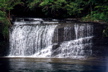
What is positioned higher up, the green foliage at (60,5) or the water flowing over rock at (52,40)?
the green foliage at (60,5)

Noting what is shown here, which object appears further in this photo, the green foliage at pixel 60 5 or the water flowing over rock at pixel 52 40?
the green foliage at pixel 60 5

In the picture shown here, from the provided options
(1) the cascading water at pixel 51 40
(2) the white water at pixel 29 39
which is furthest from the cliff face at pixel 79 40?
(2) the white water at pixel 29 39

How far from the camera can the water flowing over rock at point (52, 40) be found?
65.9 ft

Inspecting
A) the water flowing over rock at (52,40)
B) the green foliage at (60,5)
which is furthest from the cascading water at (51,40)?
the green foliage at (60,5)

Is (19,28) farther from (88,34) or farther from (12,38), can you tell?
(88,34)

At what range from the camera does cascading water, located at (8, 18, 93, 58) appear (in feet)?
65.9

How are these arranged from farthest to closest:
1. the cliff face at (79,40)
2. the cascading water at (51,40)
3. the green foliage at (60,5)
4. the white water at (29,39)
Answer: the green foliage at (60,5) → the white water at (29,39) → the cascading water at (51,40) → the cliff face at (79,40)

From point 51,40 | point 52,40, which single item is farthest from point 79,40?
point 51,40

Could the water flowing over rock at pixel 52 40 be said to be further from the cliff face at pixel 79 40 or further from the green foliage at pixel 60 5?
the green foliage at pixel 60 5

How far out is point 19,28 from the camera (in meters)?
22.5

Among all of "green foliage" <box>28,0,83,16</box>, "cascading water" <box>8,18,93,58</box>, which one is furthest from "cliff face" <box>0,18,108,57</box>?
"green foliage" <box>28,0,83,16</box>

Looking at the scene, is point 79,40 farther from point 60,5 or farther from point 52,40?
point 60,5

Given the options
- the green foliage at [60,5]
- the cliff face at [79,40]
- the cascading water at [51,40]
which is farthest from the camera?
the green foliage at [60,5]

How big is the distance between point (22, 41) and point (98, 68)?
9766mm
